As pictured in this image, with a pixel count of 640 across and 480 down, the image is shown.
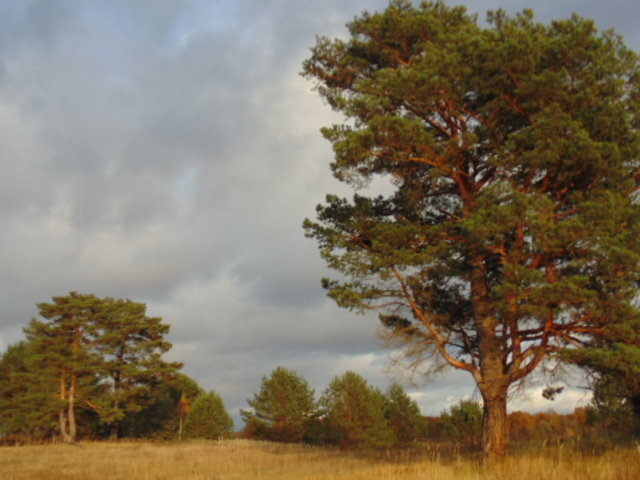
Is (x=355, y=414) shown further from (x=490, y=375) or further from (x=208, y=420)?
(x=490, y=375)

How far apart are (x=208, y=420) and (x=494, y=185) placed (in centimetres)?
5309

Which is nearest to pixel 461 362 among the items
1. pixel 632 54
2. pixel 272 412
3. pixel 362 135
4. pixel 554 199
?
pixel 554 199

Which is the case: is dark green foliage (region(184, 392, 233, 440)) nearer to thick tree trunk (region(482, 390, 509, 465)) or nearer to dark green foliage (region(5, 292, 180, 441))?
dark green foliage (region(5, 292, 180, 441))

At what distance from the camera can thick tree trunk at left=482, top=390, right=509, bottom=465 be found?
11.6m

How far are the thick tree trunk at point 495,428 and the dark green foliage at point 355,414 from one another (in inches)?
1220

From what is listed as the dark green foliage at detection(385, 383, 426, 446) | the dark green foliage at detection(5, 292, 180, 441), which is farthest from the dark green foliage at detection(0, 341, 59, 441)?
the dark green foliage at detection(385, 383, 426, 446)

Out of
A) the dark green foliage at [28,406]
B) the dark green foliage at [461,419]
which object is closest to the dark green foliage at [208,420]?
the dark green foliage at [28,406]

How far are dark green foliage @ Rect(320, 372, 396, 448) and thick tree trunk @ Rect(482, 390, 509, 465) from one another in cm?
3098

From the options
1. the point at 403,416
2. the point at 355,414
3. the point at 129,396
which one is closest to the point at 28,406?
the point at 129,396

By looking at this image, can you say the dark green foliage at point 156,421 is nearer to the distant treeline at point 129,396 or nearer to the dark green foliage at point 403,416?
the distant treeline at point 129,396

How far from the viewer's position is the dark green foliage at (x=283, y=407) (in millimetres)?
47000

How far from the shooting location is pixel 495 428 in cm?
1186

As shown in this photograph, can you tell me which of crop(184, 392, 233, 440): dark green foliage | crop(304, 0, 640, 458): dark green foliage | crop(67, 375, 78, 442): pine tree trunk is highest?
crop(304, 0, 640, 458): dark green foliage

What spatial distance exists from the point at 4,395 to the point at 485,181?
5252cm
